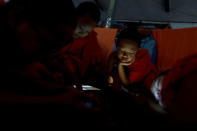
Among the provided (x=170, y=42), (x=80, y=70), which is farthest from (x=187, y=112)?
(x=170, y=42)

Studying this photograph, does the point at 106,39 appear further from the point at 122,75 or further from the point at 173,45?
the point at 173,45

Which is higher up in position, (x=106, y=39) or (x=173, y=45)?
(x=106, y=39)

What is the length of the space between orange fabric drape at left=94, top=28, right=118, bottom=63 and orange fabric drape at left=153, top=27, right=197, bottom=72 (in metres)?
0.57

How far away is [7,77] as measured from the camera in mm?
790

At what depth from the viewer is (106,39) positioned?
297cm

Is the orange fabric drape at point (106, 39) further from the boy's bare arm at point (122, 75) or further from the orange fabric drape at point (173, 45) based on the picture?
the orange fabric drape at point (173, 45)

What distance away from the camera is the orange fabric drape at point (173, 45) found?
2760 millimetres

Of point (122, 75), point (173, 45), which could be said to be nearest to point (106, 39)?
point (122, 75)

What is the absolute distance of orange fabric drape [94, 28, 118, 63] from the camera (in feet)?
9.60

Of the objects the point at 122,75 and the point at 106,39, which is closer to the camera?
the point at 122,75

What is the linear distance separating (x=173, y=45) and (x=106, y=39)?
88 centimetres

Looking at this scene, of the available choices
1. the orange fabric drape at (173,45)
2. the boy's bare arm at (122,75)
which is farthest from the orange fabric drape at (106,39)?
the orange fabric drape at (173,45)

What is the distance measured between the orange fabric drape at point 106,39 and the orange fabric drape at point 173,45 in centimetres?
57

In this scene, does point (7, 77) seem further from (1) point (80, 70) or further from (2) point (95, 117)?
(1) point (80, 70)
